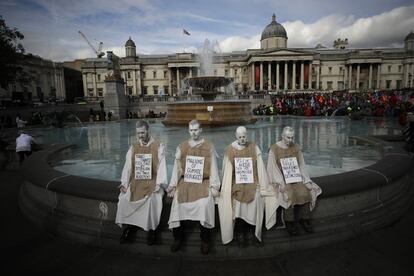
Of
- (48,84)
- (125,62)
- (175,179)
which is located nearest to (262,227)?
(175,179)

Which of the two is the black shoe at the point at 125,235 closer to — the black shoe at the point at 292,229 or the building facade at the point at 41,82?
the black shoe at the point at 292,229

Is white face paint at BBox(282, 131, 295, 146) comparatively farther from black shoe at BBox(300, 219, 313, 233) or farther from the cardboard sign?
black shoe at BBox(300, 219, 313, 233)

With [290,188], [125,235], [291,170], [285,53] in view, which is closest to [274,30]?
[285,53]

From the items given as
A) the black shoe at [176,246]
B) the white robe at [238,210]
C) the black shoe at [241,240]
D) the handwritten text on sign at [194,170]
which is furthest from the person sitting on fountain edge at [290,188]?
the black shoe at [176,246]

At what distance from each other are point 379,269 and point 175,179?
2.59 meters

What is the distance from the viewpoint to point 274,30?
80625 millimetres

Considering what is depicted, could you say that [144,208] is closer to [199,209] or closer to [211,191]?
[199,209]

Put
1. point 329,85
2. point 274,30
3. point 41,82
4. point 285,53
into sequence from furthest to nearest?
point 329,85 → point 274,30 → point 285,53 → point 41,82

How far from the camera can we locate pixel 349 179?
163 inches

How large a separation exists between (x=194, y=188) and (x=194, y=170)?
0.75ft

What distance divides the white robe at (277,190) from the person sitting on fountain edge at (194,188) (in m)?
0.74

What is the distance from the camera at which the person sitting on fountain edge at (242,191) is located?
11.6 feet

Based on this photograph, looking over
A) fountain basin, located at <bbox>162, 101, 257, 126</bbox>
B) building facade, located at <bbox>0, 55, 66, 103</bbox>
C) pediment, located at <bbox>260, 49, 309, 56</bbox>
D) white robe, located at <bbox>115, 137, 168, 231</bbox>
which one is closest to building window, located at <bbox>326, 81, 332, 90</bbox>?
pediment, located at <bbox>260, 49, 309, 56</bbox>

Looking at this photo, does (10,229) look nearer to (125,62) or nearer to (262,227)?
(262,227)
